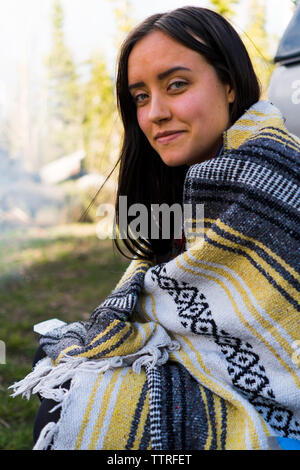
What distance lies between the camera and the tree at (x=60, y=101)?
18.8 meters

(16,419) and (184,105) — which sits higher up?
(184,105)

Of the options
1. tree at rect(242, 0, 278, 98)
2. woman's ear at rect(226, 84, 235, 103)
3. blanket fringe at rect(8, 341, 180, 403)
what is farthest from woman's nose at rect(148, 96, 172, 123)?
tree at rect(242, 0, 278, 98)

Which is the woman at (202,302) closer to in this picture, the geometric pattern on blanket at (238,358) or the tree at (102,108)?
the geometric pattern on blanket at (238,358)

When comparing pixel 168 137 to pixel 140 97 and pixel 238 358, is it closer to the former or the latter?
pixel 140 97

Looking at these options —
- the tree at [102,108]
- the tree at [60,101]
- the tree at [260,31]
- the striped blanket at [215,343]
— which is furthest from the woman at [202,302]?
the tree at [60,101]

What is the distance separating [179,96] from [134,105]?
1.13ft

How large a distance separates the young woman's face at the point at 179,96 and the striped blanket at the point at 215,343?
15cm

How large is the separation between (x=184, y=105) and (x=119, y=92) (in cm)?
36

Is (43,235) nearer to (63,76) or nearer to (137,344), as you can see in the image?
(137,344)

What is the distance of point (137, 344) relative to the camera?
125 centimetres

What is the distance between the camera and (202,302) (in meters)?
1.25

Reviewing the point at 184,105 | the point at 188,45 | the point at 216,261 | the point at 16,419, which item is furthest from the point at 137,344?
the point at 16,419
